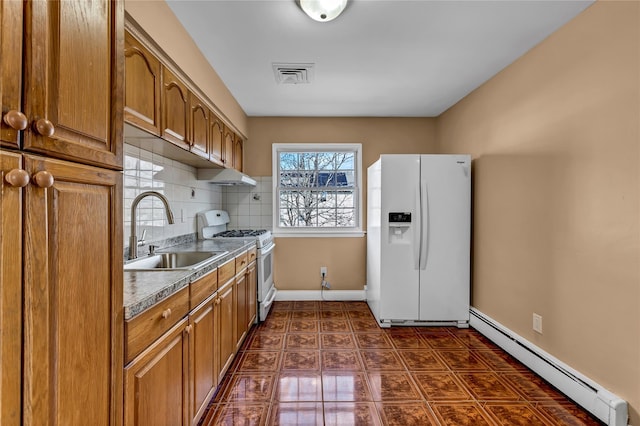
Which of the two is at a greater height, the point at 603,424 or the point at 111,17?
the point at 111,17

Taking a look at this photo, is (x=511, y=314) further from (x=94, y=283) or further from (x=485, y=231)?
(x=94, y=283)

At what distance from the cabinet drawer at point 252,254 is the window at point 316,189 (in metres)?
1.00

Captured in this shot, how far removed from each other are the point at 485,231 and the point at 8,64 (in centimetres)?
330

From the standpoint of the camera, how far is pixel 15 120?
0.62 metres

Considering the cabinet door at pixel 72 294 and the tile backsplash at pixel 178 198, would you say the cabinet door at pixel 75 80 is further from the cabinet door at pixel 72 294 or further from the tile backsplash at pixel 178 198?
the tile backsplash at pixel 178 198

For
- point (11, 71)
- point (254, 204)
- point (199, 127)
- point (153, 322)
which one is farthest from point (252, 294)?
point (11, 71)

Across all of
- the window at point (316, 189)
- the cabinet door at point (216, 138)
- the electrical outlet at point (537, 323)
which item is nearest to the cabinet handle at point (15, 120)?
the cabinet door at point (216, 138)

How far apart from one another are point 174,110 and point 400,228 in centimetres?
227

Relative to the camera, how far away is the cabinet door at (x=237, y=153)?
143 inches

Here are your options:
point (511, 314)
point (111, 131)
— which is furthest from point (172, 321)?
point (511, 314)

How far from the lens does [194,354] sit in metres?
1.60

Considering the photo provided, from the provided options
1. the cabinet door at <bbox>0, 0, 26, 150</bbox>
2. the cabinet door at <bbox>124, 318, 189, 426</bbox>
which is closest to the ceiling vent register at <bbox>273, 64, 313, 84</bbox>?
the cabinet door at <bbox>124, 318, 189, 426</bbox>

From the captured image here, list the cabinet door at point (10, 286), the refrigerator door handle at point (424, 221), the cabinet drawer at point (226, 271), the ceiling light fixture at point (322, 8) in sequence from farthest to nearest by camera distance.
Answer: the refrigerator door handle at point (424, 221)
the cabinet drawer at point (226, 271)
the ceiling light fixture at point (322, 8)
the cabinet door at point (10, 286)

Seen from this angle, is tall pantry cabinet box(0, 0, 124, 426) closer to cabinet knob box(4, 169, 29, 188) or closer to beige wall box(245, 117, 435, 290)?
cabinet knob box(4, 169, 29, 188)
